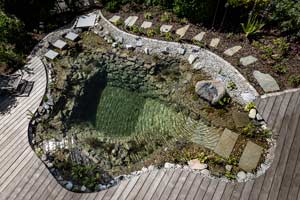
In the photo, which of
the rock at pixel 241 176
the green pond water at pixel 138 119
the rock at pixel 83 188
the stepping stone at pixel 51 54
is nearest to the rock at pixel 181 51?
the green pond water at pixel 138 119

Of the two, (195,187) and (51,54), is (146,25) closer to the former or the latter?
(51,54)

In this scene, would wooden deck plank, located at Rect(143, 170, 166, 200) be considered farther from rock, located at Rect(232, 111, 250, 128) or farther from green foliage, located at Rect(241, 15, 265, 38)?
green foliage, located at Rect(241, 15, 265, 38)

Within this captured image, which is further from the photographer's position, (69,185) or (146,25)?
(146,25)

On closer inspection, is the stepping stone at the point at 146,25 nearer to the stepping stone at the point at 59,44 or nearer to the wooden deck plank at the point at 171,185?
the stepping stone at the point at 59,44

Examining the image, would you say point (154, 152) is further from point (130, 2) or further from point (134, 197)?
point (130, 2)

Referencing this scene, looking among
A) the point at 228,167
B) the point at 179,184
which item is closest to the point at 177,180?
the point at 179,184

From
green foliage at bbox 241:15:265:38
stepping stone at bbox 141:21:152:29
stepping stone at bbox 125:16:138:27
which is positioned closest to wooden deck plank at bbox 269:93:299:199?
green foliage at bbox 241:15:265:38
